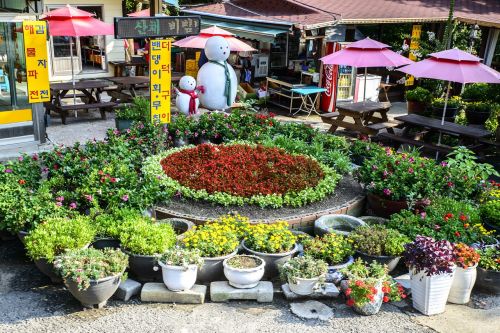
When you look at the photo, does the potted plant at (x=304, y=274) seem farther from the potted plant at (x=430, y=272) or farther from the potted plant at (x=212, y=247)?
the potted plant at (x=430, y=272)

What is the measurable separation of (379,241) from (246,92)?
10723 mm

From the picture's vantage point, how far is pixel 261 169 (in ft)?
28.5

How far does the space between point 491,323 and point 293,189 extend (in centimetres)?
326

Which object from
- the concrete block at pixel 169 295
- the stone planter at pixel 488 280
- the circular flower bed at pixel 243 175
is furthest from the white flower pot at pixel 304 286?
the stone planter at pixel 488 280

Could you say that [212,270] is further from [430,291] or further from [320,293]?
[430,291]

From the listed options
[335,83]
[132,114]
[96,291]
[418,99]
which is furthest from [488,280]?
[335,83]

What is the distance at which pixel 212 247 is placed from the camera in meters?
6.27

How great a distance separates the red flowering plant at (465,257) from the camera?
6172 mm

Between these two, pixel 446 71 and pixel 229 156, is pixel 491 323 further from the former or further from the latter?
pixel 446 71

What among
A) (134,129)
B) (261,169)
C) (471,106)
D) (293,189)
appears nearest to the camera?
(293,189)

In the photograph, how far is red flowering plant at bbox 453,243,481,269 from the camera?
6172 millimetres

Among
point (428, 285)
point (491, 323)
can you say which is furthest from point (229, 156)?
point (491, 323)

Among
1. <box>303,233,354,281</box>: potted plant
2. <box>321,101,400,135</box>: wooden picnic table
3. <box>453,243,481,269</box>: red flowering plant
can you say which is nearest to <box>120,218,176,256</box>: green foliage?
<box>303,233,354,281</box>: potted plant

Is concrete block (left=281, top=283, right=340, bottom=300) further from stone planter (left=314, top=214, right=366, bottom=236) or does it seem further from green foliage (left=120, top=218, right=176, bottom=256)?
green foliage (left=120, top=218, right=176, bottom=256)
